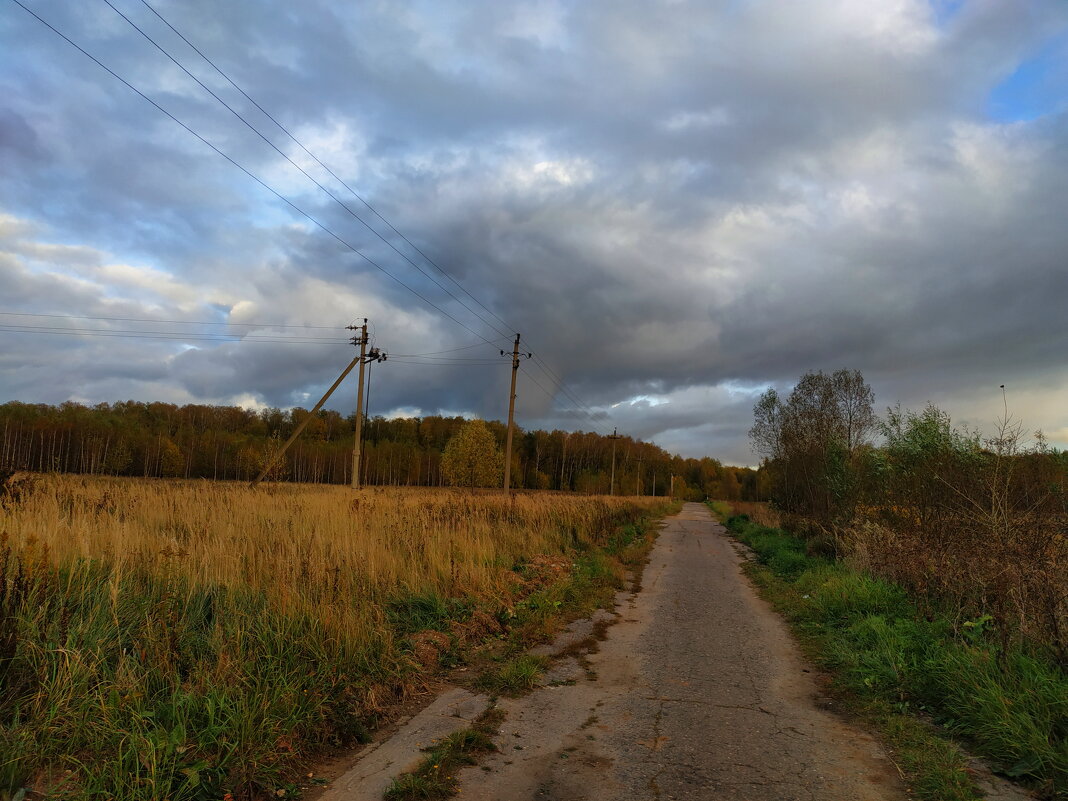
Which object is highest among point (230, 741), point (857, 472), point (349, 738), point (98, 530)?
point (857, 472)

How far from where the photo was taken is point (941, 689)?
518 cm

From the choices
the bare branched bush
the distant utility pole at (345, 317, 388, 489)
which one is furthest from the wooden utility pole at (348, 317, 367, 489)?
the bare branched bush

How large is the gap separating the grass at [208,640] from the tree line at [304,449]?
2021 centimetres

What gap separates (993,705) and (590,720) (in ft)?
9.81

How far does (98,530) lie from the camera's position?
7.09m

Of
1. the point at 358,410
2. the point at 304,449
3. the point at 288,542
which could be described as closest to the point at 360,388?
the point at 358,410

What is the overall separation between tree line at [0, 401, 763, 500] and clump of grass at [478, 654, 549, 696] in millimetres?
22868

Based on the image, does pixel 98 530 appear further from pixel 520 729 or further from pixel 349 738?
pixel 520 729

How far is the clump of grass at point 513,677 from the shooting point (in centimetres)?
536

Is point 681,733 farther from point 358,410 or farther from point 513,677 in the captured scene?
point 358,410

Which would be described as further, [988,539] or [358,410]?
[358,410]

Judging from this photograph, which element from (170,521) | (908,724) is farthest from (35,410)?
(908,724)

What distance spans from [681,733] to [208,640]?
3672 millimetres

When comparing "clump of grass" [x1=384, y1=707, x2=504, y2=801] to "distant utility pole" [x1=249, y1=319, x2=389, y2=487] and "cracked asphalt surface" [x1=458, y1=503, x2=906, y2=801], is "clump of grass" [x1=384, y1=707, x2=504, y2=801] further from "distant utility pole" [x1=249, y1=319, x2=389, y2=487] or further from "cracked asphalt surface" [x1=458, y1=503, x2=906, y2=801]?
"distant utility pole" [x1=249, y1=319, x2=389, y2=487]
